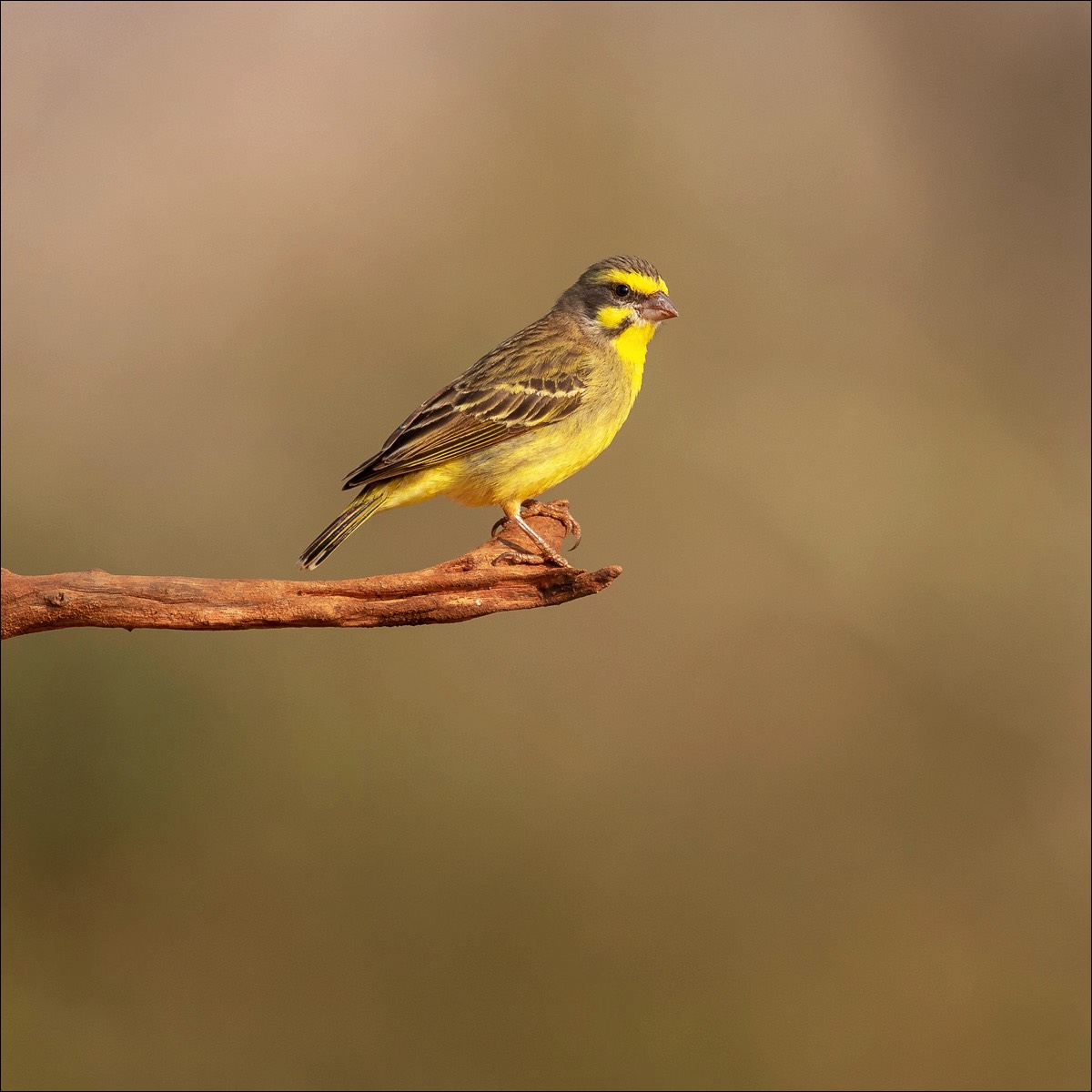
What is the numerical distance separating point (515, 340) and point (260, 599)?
2.23 metres

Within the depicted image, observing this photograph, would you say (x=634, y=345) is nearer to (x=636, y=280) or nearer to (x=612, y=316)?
(x=612, y=316)

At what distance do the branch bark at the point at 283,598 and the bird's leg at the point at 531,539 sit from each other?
0.26 metres

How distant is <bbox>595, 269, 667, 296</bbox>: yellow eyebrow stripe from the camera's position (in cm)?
465

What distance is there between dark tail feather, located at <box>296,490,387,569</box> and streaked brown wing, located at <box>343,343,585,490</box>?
0.15 metres

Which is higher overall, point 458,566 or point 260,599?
point 458,566

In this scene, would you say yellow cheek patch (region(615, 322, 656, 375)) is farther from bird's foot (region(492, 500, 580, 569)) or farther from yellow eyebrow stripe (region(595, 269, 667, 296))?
bird's foot (region(492, 500, 580, 569))

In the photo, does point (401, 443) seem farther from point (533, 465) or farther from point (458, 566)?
point (458, 566)

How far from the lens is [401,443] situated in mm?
4184

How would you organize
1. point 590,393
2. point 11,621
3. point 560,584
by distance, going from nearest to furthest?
point 11,621 → point 560,584 → point 590,393

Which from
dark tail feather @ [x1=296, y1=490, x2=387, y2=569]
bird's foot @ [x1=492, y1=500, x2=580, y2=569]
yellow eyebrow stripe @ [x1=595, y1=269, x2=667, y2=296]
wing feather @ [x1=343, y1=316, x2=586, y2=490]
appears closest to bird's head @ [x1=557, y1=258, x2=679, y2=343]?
yellow eyebrow stripe @ [x1=595, y1=269, x2=667, y2=296]

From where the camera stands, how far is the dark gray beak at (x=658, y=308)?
A: 4.72 m

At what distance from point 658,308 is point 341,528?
1.78 meters

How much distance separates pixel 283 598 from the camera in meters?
3.00

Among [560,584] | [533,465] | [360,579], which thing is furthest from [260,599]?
[533,465]
